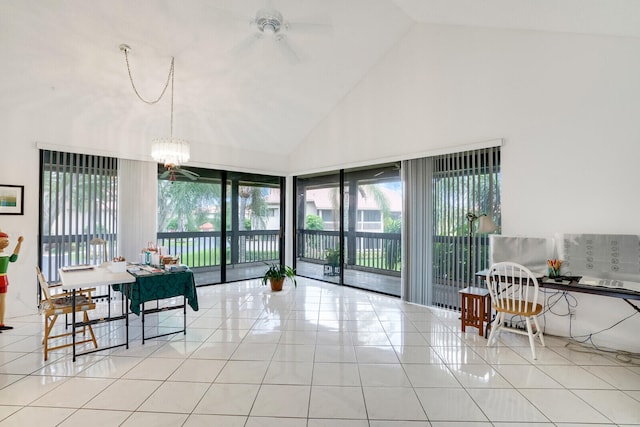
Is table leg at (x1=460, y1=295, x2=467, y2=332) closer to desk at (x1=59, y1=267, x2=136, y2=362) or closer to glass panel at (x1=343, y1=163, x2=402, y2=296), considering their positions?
glass panel at (x1=343, y1=163, x2=402, y2=296)

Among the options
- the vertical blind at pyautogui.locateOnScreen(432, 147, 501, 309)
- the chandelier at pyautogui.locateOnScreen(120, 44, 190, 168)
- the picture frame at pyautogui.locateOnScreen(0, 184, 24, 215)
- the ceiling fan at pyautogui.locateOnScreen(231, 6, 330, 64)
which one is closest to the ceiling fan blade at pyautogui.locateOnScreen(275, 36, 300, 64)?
the ceiling fan at pyautogui.locateOnScreen(231, 6, 330, 64)

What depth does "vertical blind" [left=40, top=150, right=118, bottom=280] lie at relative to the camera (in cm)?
416

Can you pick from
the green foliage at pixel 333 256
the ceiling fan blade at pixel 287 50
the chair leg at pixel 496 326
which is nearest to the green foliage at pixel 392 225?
the green foliage at pixel 333 256

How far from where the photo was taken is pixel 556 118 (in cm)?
332

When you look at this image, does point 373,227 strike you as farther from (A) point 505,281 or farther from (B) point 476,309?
(A) point 505,281

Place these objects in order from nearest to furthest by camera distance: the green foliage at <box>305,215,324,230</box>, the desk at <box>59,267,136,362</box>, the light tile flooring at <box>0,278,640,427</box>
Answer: the light tile flooring at <box>0,278,640,427</box> < the desk at <box>59,267,136,362</box> < the green foliage at <box>305,215,324,230</box>

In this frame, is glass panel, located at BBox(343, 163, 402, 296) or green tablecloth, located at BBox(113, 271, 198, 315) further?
glass panel, located at BBox(343, 163, 402, 296)

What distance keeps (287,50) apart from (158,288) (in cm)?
331

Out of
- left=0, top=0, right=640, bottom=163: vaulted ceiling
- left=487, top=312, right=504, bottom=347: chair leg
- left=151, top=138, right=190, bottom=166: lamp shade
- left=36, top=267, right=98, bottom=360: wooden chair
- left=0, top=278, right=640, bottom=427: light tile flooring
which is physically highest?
left=0, top=0, right=640, bottom=163: vaulted ceiling

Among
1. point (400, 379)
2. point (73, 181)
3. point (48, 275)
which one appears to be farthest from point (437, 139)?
point (48, 275)

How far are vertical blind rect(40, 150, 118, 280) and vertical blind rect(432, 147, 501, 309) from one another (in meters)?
4.60

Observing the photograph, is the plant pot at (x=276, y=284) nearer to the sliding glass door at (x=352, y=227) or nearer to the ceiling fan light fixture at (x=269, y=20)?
the sliding glass door at (x=352, y=227)

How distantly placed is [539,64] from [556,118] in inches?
25.2

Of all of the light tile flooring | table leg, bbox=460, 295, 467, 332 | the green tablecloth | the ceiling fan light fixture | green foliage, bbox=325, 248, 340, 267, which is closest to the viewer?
the light tile flooring
